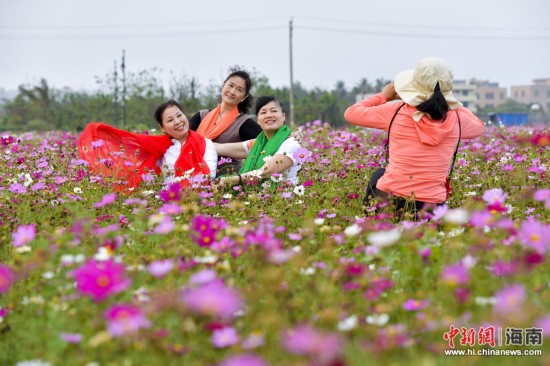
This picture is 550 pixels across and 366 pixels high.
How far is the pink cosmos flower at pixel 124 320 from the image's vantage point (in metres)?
1.58

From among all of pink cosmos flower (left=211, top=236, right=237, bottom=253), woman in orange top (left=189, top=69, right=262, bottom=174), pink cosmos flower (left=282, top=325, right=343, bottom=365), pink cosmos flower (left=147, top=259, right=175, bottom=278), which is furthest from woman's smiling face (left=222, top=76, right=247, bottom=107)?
pink cosmos flower (left=282, top=325, right=343, bottom=365)

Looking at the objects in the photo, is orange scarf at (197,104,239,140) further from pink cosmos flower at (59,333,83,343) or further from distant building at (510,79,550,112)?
distant building at (510,79,550,112)

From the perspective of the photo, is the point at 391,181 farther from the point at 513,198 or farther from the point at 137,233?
the point at 137,233

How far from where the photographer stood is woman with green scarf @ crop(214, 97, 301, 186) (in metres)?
4.44

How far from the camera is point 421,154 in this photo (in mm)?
3623

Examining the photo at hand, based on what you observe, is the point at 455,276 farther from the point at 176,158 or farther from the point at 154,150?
the point at 154,150

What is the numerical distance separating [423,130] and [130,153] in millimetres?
2431

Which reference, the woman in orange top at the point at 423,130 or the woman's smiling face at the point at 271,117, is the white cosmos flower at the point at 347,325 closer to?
the woman in orange top at the point at 423,130

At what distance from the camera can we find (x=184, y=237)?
10.7ft

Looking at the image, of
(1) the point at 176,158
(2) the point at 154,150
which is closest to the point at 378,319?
(1) the point at 176,158

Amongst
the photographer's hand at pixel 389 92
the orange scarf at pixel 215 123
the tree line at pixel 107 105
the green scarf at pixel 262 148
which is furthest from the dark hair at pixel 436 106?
the tree line at pixel 107 105

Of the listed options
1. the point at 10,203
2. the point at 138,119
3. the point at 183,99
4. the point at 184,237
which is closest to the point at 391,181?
the point at 184,237

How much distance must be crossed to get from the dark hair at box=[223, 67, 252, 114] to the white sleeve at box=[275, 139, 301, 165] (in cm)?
88

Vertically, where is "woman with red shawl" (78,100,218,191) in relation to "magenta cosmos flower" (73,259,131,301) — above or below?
below
